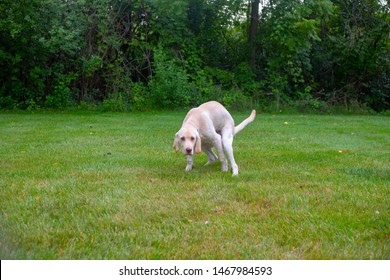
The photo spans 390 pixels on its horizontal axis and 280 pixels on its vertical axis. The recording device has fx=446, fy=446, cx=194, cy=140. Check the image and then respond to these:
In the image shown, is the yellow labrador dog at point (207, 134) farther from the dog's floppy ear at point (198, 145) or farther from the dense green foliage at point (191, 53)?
the dense green foliage at point (191, 53)

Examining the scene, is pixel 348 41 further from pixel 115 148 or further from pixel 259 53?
pixel 115 148

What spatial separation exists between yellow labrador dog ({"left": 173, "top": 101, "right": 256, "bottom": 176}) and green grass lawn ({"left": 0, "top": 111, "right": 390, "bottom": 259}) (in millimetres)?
258

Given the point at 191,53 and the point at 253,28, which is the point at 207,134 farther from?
the point at 253,28

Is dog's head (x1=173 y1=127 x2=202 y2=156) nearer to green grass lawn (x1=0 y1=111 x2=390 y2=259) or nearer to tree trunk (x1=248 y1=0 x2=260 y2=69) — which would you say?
green grass lawn (x1=0 y1=111 x2=390 y2=259)

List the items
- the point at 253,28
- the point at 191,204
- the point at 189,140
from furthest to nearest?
the point at 253,28, the point at 189,140, the point at 191,204

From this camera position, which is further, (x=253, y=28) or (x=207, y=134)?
(x=253, y=28)

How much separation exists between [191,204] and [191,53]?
16.0 m

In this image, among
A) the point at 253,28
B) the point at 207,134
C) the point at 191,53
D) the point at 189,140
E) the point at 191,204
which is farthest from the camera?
the point at 253,28

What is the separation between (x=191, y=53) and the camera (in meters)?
19.4

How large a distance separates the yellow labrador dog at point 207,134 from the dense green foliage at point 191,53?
36.3 feet

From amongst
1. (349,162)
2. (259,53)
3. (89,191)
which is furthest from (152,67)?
(89,191)

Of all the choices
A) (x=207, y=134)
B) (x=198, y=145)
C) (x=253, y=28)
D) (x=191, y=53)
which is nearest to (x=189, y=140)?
(x=198, y=145)

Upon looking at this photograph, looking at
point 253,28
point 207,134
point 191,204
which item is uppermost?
point 253,28

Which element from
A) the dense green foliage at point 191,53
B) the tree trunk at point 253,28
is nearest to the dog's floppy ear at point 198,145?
the dense green foliage at point 191,53
